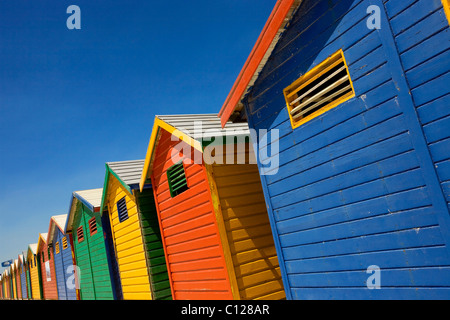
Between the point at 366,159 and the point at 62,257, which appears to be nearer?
the point at 366,159

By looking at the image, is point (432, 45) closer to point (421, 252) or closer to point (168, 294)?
point (421, 252)

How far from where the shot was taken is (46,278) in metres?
25.0

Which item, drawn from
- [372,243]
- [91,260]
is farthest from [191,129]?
[91,260]

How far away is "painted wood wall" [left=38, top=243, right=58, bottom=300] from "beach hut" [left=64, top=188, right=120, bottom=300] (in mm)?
6602

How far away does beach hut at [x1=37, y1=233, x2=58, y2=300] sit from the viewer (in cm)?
2295

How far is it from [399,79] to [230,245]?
14.3ft

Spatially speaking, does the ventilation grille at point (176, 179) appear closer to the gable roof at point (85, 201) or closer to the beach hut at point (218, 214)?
the beach hut at point (218, 214)

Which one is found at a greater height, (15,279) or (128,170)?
(128,170)

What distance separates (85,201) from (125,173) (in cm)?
393

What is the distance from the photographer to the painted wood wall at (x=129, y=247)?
34.4 feet

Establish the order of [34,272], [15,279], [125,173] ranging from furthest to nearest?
1. [15,279]
2. [34,272]
3. [125,173]

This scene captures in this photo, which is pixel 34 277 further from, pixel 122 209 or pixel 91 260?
pixel 122 209

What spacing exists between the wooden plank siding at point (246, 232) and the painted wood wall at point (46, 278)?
2007 cm

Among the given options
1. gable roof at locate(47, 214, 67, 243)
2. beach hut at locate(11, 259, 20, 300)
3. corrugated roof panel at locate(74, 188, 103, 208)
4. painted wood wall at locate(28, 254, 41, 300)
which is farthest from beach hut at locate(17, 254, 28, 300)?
corrugated roof panel at locate(74, 188, 103, 208)
